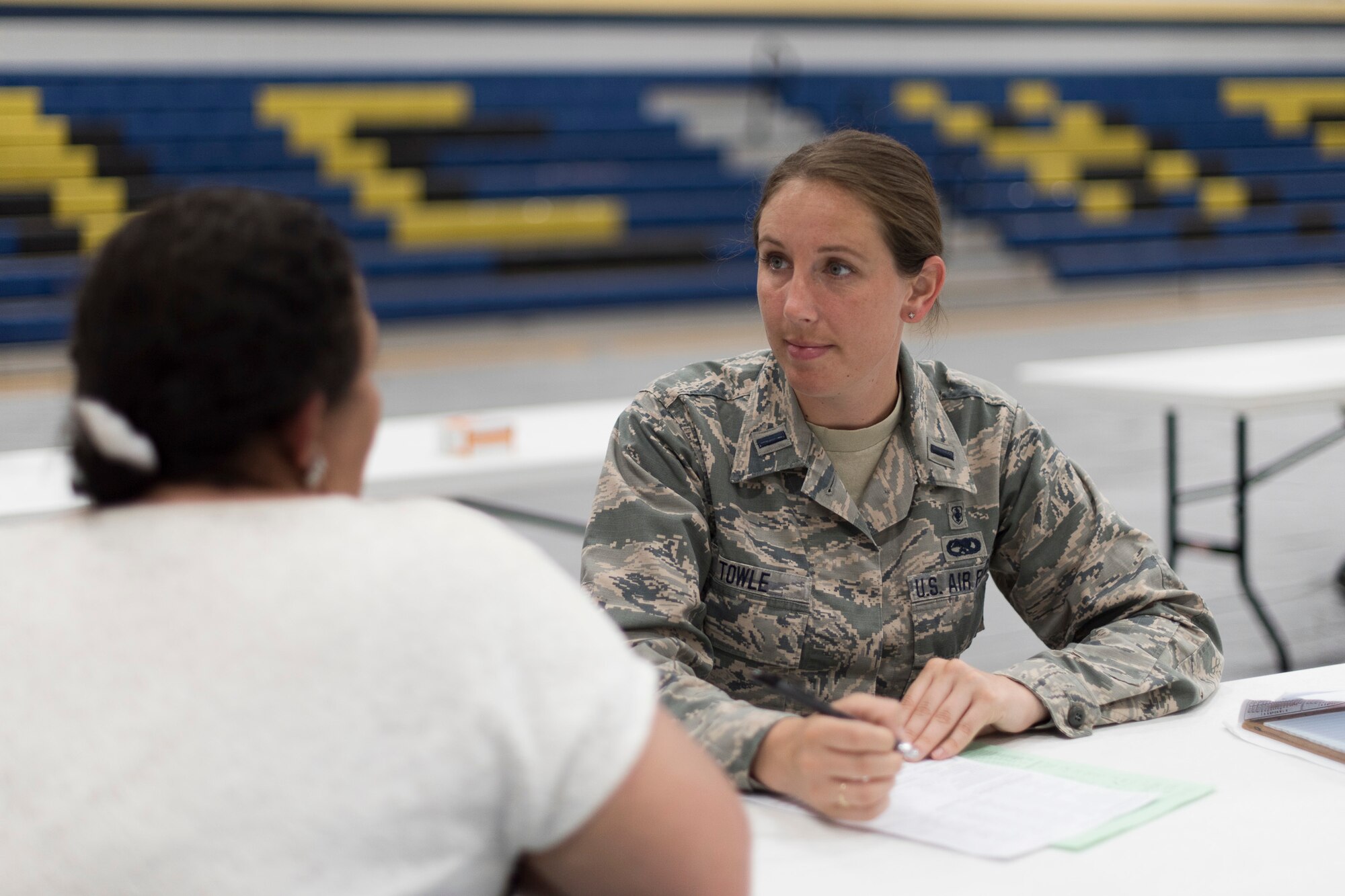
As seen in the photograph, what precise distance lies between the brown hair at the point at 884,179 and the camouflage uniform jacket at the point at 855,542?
178 mm

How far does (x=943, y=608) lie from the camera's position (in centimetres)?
167

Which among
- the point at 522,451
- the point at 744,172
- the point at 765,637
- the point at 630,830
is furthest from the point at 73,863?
the point at 744,172

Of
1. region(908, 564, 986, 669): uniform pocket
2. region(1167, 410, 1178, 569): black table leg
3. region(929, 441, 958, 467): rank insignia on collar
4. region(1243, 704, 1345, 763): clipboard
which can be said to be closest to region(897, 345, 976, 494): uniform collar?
region(929, 441, 958, 467): rank insignia on collar

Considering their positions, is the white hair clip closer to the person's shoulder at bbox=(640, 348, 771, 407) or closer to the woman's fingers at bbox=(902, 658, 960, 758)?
the woman's fingers at bbox=(902, 658, 960, 758)

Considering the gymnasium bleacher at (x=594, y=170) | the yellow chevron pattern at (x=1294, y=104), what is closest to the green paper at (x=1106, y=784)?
the gymnasium bleacher at (x=594, y=170)

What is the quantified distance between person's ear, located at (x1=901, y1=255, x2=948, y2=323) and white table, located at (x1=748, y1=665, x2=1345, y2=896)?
683 millimetres

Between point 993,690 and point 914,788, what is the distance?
175 mm

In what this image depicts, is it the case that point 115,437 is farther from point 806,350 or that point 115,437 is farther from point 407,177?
point 407,177

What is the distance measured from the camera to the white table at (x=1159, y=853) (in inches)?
40.4

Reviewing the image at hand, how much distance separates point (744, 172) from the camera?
1126 centimetres

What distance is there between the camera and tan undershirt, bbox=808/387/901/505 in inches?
67.1

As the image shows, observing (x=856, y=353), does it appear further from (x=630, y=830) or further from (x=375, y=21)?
(x=375, y=21)

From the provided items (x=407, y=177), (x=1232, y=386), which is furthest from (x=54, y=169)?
(x=1232, y=386)

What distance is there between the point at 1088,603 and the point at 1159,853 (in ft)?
1.98
